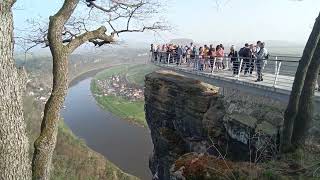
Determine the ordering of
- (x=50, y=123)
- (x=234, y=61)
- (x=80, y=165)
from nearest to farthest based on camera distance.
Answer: (x=50, y=123) → (x=234, y=61) → (x=80, y=165)

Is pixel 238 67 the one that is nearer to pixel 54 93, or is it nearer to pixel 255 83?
pixel 255 83

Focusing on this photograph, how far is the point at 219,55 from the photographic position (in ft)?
85.8

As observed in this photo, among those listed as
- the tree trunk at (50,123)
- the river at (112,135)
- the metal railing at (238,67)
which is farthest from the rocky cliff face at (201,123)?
the river at (112,135)

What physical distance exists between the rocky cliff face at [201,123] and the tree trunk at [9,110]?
4.36 metres

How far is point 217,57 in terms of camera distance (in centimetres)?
2544

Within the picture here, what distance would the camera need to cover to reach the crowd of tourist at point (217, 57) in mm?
20428

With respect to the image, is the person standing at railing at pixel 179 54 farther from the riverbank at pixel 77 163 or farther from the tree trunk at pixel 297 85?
the tree trunk at pixel 297 85

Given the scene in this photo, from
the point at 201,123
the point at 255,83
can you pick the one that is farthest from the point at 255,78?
the point at 201,123

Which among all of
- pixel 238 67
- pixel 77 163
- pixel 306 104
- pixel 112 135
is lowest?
pixel 112 135

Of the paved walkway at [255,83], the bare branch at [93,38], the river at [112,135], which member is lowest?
the river at [112,135]

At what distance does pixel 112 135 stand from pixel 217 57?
4430 cm

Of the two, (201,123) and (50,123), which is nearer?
(50,123)

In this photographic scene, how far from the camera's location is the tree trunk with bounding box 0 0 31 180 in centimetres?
685

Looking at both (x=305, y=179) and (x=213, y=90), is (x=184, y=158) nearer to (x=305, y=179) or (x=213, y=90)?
(x=305, y=179)
